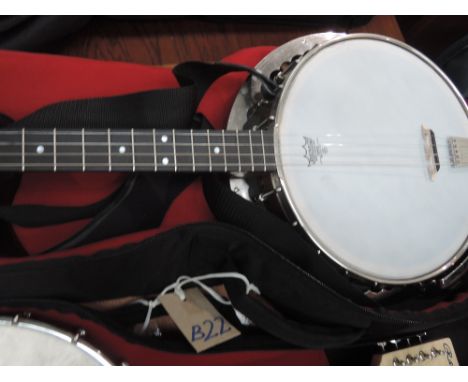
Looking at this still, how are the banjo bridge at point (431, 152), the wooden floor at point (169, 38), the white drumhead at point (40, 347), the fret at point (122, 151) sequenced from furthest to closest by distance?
the wooden floor at point (169, 38) → the banjo bridge at point (431, 152) → the fret at point (122, 151) → the white drumhead at point (40, 347)

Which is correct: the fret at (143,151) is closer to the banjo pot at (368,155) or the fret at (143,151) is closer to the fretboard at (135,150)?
the fretboard at (135,150)

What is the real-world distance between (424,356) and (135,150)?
1.63 ft

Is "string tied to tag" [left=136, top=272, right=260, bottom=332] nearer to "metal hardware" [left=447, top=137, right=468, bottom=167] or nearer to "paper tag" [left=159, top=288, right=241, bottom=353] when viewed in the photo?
"paper tag" [left=159, top=288, right=241, bottom=353]

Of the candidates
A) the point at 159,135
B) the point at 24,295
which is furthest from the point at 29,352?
the point at 159,135

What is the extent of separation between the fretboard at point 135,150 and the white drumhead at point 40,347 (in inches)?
7.2

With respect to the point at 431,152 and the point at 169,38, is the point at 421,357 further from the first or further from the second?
the point at 169,38

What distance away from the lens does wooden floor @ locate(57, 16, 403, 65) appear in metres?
0.90

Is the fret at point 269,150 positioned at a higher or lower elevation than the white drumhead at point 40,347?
higher

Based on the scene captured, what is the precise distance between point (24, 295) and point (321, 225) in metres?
0.40

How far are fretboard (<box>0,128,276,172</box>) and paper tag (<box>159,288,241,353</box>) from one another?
0.58 ft

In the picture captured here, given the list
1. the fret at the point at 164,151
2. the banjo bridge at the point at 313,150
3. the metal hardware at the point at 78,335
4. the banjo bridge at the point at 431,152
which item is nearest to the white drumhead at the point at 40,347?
the metal hardware at the point at 78,335

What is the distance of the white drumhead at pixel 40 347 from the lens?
0.46 m

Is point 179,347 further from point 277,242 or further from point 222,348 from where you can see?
point 277,242

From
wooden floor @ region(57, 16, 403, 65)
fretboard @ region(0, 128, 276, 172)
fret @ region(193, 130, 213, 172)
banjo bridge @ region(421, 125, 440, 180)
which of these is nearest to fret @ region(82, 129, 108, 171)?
fretboard @ region(0, 128, 276, 172)
